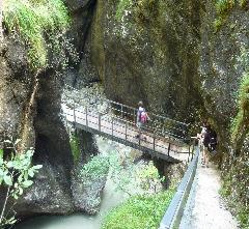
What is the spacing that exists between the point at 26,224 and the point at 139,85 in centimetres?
659

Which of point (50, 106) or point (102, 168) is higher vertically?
point (50, 106)

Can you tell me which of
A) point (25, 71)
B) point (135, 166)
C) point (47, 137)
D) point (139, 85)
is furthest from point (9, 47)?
point (135, 166)

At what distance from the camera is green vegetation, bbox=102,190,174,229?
1094 cm

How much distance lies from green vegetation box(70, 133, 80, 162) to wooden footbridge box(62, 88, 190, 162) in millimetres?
556

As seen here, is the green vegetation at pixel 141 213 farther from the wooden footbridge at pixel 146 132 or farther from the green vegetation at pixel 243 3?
the green vegetation at pixel 243 3

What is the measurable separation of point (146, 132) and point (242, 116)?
553 cm

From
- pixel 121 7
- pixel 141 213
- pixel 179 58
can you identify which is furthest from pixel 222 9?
pixel 141 213

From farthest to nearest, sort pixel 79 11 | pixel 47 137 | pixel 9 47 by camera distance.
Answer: pixel 79 11
pixel 47 137
pixel 9 47

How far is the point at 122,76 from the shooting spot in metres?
17.8

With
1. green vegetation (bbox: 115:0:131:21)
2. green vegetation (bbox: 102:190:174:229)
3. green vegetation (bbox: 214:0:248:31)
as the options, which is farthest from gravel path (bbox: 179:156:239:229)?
green vegetation (bbox: 115:0:131:21)

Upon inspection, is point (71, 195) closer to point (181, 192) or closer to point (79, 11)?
point (79, 11)

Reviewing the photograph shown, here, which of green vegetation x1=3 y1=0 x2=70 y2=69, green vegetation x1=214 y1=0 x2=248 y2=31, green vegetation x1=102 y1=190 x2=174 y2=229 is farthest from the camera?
green vegetation x1=3 y1=0 x2=70 y2=69

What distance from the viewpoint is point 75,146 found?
1697 centimetres

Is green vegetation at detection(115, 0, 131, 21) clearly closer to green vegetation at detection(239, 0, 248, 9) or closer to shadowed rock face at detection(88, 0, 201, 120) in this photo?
shadowed rock face at detection(88, 0, 201, 120)
